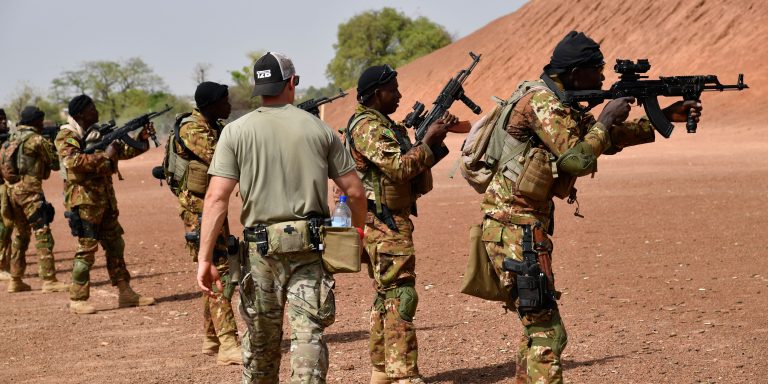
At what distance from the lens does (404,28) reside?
9312cm

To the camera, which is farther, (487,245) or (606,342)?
(606,342)

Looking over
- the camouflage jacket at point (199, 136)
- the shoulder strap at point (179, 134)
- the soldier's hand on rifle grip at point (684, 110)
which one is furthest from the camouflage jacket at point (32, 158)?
the soldier's hand on rifle grip at point (684, 110)

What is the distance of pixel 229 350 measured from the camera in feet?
25.2

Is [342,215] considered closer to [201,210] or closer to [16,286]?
[201,210]

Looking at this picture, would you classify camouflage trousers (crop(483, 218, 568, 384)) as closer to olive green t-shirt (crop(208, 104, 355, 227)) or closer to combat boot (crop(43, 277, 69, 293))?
olive green t-shirt (crop(208, 104, 355, 227))

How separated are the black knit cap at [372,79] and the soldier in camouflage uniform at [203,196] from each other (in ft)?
4.44

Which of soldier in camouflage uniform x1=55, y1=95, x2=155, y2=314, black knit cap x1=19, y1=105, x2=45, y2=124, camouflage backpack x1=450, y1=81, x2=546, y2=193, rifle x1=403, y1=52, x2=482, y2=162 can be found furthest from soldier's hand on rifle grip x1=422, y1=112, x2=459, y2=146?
black knit cap x1=19, y1=105, x2=45, y2=124

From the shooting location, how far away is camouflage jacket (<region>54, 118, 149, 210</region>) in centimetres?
993

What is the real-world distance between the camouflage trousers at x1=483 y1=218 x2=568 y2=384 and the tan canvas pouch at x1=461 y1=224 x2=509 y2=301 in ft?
0.18

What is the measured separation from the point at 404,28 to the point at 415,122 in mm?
87098

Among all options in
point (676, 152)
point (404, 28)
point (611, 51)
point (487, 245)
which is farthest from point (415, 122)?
point (404, 28)

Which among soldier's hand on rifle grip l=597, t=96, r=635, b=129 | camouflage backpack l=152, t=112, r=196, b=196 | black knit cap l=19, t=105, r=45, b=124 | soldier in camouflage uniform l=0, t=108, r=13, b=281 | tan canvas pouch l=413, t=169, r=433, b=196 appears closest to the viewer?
soldier's hand on rifle grip l=597, t=96, r=635, b=129

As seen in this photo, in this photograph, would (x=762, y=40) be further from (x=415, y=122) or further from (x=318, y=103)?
(x=415, y=122)

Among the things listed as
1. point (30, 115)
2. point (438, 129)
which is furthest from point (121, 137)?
point (438, 129)
